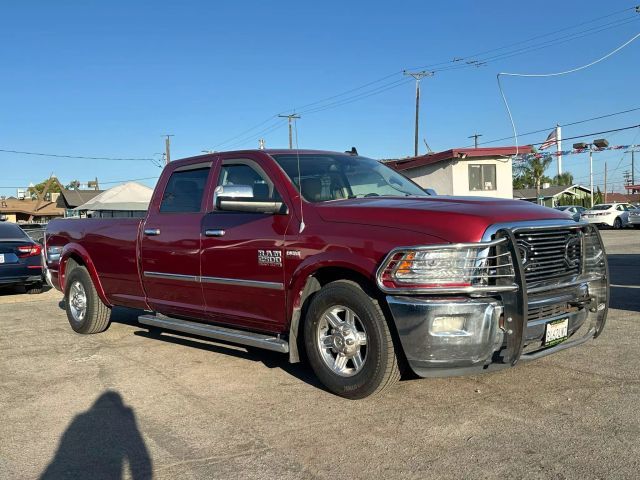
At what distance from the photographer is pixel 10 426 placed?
4281mm

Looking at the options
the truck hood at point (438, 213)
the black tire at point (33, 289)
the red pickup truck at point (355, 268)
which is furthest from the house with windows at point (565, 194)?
the truck hood at point (438, 213)

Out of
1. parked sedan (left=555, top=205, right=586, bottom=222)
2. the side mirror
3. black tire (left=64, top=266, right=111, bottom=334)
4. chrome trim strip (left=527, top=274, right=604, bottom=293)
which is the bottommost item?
black tire (left=64, top=266, right=111, bottom=334)

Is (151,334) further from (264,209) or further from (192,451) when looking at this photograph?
(192,451)

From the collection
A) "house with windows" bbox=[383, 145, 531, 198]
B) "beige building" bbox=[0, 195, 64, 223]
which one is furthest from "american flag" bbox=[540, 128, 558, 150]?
"beige building" bbox=[0, 195, 64, 223]

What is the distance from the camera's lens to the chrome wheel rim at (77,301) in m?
7.41

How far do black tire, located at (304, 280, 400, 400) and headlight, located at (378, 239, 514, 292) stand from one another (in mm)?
308

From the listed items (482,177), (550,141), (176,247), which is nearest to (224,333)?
(176,247)

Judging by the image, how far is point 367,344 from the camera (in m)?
4.31

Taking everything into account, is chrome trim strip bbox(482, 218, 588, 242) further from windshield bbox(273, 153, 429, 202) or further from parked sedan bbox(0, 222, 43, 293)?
parked sedan bbox(0, 222, 43, 293)

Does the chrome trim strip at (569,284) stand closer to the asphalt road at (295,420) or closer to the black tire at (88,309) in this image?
the asphalt road at (295,420)

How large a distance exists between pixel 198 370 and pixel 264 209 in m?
1.73

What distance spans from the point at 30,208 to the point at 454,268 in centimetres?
6788

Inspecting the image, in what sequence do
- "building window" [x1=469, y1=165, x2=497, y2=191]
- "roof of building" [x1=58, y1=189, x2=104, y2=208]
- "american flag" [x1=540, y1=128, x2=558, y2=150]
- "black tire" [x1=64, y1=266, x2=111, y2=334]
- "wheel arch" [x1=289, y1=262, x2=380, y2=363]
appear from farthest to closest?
1. "roof of building" [x1=58, y1=189, x2=104, y2=208]
2. "american flag" [x1=540, y1=128, x2=558, y2=150]
3. "building window" [x1=469, y1=165, x2=497, y2=191]
4. "black tire" [x1=64, y1=266, x2=111, y2=334]
5. "wheel arch" [x1=289, y1=262, x2=380, y2=363]

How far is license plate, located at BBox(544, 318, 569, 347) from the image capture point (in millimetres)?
4266
